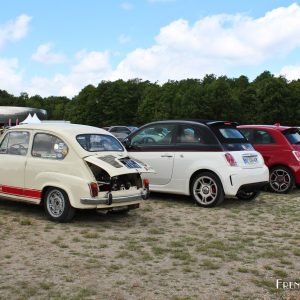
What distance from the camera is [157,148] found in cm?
1037

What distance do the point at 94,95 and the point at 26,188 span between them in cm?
9533

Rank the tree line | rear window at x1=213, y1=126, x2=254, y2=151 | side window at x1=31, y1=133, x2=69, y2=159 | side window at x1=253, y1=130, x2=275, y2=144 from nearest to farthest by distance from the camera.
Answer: side window at x1=31, y1=133, x2=69, y2=159 < rear window at x1=213, y1=126, x2=254, y2=151 < side window at x1=253, y1=130, x2=275, y2=144 < the tree line

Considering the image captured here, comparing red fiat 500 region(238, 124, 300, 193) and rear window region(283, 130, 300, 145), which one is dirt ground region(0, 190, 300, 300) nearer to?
red fiat 500 region(238, 124, 300, 193)

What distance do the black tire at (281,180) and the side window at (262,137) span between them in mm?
705

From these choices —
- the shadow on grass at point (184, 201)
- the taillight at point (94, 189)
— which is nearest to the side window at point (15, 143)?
the taillight at point (94, 189)

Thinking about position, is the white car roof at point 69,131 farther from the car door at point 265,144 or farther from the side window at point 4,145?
the car door at point 265,144

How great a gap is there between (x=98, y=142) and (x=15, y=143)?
1.55m

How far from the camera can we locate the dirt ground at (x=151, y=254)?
4867 mm

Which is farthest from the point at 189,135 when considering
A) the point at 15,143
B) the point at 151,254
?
the point at 151,254

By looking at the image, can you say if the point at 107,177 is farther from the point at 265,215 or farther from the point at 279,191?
the point at 279,191

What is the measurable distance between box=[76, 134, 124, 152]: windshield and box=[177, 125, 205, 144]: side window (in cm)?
172

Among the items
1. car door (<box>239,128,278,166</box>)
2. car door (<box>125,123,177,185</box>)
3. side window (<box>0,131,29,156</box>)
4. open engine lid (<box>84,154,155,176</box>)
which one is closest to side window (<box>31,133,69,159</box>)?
side window (<box>0,131,29,156</box>)

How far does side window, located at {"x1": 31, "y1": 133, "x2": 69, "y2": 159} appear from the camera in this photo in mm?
8047

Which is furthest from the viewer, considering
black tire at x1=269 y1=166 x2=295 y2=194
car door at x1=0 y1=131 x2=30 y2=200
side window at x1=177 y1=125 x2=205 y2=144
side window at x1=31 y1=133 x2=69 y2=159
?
black tire at x1=269 y1=166 x2=295 y2=194
